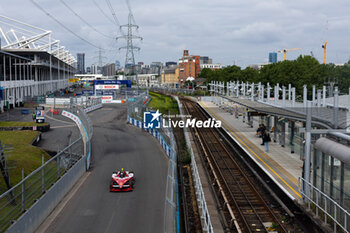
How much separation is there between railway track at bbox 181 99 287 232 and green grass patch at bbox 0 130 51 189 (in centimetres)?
860

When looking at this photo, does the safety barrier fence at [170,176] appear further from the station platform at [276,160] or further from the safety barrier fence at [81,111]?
the safety barrier fence at [81,111]

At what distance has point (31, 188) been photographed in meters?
11.7

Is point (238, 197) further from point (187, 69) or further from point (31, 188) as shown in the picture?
point (187, 69)

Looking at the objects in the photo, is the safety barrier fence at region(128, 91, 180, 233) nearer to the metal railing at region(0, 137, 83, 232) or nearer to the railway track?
the railway track

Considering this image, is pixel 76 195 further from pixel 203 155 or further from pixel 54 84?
pixel 54 84

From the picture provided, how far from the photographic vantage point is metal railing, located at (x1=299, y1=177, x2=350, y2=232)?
966 cm

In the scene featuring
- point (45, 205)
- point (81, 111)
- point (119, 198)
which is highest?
point (81, 111)

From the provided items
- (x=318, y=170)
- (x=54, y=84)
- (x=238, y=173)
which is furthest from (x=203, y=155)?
(x=54, y=84)

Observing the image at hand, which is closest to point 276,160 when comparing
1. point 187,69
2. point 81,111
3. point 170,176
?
point 170,176

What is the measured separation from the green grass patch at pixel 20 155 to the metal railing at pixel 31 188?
169 centimetres

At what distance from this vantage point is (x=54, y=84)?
96688mm

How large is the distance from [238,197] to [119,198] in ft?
16.2

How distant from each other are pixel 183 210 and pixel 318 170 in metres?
5.04

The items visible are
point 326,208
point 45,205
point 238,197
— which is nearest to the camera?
point 326,208
